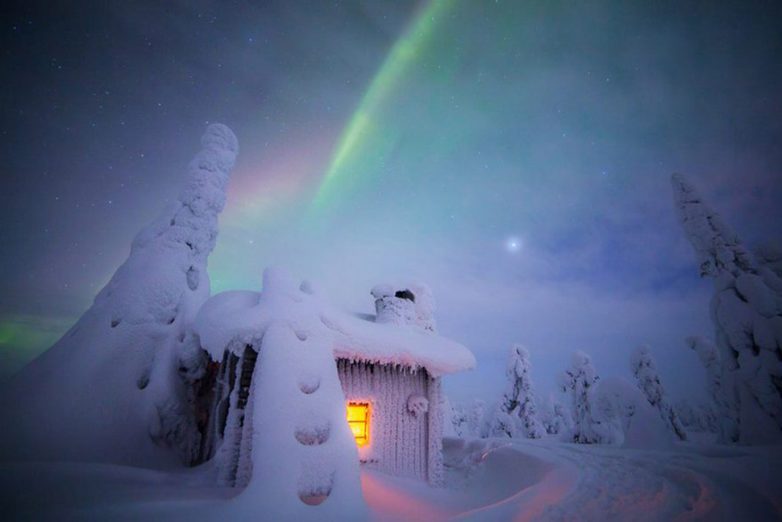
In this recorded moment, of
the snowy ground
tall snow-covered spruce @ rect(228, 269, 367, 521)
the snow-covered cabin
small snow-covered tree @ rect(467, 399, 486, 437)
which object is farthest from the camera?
small snow-covered tree @ rect(467, 399, 486, 437)

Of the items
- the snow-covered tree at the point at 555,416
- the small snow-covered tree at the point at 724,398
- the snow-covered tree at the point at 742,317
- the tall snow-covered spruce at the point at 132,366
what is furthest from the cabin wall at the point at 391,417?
the snow-covered tree at the point at 555,416

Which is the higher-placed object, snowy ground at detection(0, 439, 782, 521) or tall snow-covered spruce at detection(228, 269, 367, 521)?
tall snow-covered spruce at detection(228, 269, 367, 521)

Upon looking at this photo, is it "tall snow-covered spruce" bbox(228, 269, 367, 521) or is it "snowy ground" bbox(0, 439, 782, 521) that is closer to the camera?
"snowy ground" bbox(0, 439, 782, 521)

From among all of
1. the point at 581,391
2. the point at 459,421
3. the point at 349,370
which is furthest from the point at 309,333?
the point at 459,421

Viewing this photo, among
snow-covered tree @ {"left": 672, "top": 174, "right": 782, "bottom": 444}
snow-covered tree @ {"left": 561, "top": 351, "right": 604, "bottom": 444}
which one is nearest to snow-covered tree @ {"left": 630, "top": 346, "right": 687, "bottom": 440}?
snow-covered tree @ {"left": 561, "top": 351, "right": 604, "bottom": 444}

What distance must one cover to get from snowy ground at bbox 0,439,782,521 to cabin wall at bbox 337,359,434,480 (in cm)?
69

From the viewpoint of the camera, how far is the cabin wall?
9579mm

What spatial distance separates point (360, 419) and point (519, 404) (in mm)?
21987

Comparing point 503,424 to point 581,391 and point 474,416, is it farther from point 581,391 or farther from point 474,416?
point 474,416

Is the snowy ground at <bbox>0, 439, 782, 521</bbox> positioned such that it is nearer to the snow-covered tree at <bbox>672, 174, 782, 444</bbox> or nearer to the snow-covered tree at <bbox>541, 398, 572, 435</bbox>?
the snow-covered tree at <bbox>672, 174, 782, 444</bbox>

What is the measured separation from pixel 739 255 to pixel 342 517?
1989cm

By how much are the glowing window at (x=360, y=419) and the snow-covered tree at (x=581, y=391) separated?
20.6 metres

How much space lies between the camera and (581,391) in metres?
26.1

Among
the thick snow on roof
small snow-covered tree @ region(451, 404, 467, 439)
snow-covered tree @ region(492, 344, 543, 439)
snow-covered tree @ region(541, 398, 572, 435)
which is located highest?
the thick snow on roof
